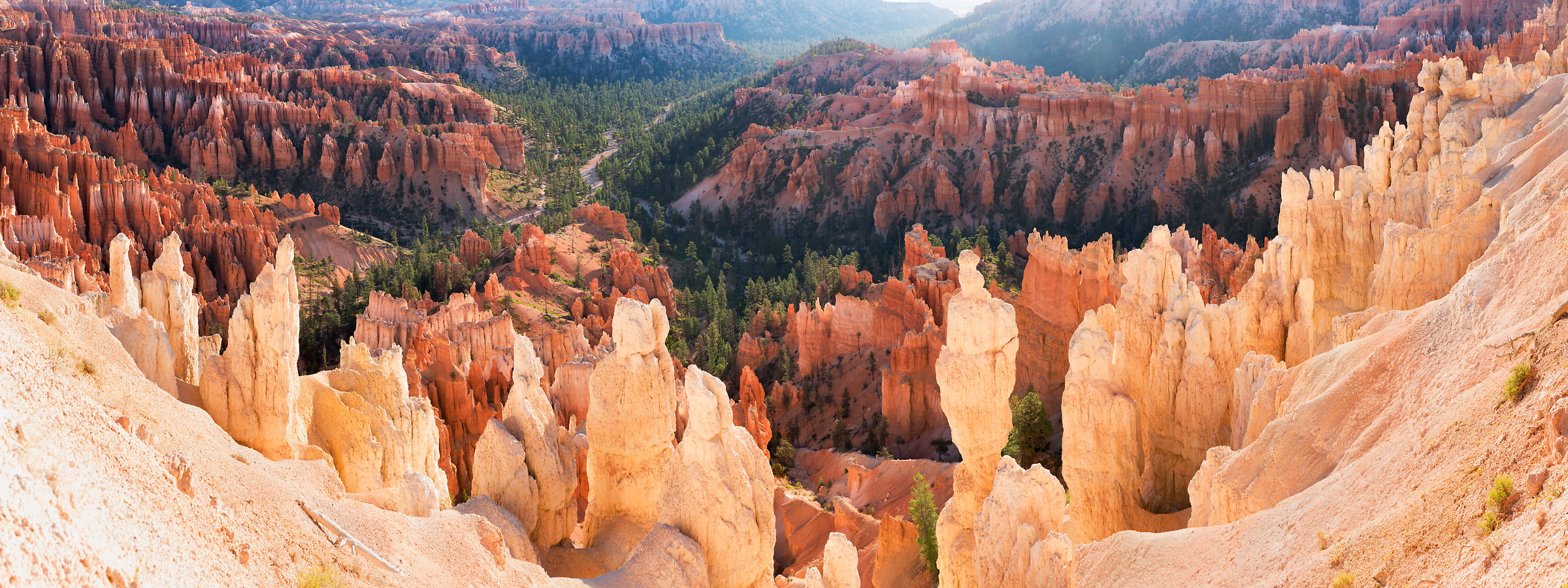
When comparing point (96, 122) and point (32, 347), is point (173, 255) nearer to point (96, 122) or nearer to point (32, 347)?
point (32, 347)

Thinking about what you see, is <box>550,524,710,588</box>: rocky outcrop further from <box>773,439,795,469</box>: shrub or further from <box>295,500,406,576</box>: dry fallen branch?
<box>773,439,795,469</box>: shrub

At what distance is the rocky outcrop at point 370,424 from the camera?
17672 millimetres

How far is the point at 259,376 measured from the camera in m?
17.2

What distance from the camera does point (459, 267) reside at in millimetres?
59312

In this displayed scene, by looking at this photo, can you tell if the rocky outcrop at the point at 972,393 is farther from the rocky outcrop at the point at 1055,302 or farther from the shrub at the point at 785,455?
the rocky outcrop at the point at 1055,302

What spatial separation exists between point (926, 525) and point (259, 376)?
525 inches

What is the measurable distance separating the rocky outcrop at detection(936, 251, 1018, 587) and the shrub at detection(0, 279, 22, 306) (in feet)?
40.8

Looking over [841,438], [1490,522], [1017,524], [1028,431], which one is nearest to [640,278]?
[841,438]

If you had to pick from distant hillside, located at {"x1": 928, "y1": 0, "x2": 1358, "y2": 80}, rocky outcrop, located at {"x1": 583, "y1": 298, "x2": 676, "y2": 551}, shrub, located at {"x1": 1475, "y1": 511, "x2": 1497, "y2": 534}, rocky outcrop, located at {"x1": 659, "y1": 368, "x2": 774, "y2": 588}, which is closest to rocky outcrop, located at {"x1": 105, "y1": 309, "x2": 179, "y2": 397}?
rocky outcrop, located at {"x1": 583, "y1": 298, "x2": 676, "y2": 551}

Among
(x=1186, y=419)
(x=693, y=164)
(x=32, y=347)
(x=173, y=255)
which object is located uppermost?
(x=32, y=347)

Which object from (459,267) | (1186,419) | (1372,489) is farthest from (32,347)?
(459,267)

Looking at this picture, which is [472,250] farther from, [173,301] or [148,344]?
[148,344]

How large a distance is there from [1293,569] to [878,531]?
15487 millimetres

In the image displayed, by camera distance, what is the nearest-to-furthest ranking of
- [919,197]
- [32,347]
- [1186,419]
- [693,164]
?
[32,347]
[1186,419]
[919,197]
[693,164]
